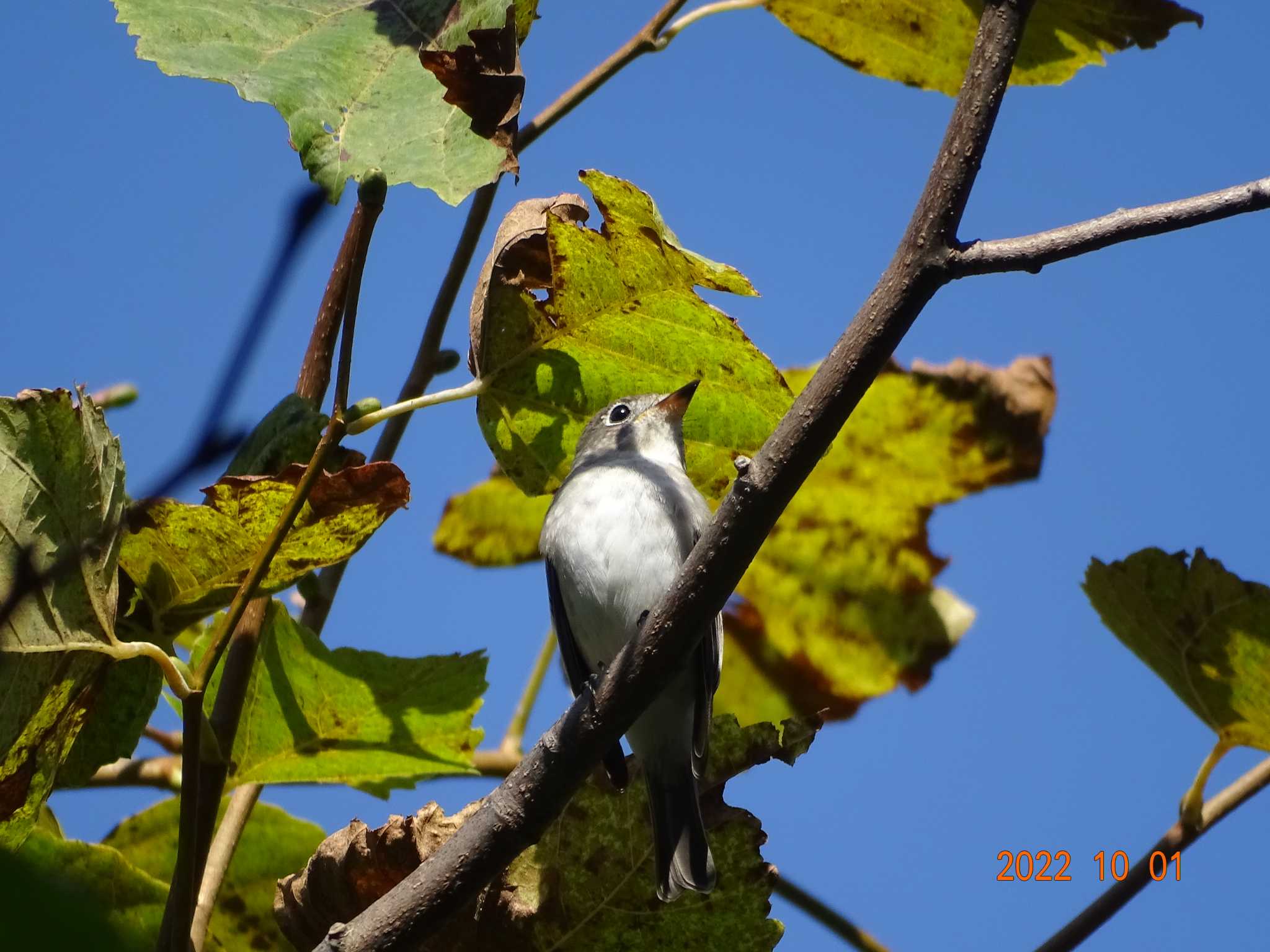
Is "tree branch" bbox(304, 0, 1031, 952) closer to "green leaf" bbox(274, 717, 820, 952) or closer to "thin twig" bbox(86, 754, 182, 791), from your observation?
"green leaf" bbox(274, 717, 820, 952)

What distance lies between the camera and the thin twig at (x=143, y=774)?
2.71 meters

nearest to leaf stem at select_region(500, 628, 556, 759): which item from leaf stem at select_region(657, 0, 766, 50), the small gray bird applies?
the small gray bird

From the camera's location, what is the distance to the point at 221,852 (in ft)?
7.79

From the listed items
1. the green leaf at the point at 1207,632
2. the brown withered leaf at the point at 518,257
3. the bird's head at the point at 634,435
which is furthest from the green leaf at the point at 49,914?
the bird's head at the point at 634,435

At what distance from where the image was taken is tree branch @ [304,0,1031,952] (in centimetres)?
167

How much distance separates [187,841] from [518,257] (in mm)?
1200

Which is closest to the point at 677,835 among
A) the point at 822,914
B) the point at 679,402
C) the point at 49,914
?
the point at 822,914

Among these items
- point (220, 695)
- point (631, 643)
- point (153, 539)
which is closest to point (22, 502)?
point (153, 539)

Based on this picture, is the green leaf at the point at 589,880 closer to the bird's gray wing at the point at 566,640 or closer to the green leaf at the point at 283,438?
the green leaf at the point at 283,438

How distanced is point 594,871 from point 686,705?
4.06ft

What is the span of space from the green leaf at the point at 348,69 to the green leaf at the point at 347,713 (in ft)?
3.21

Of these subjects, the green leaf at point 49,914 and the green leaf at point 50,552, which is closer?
the green leaf at point 49,914

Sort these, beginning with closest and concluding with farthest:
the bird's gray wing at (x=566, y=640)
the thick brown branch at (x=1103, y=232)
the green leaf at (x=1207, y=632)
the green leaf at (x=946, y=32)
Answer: the thick brown branch at (x=1103, y=232) < the green leaf at (x=1207, y=632) < the green leaf at (x=946, y=32) < the bird's gray wing at (x=566, y=640)

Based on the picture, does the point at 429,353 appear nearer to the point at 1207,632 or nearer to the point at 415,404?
the point at 415,404
